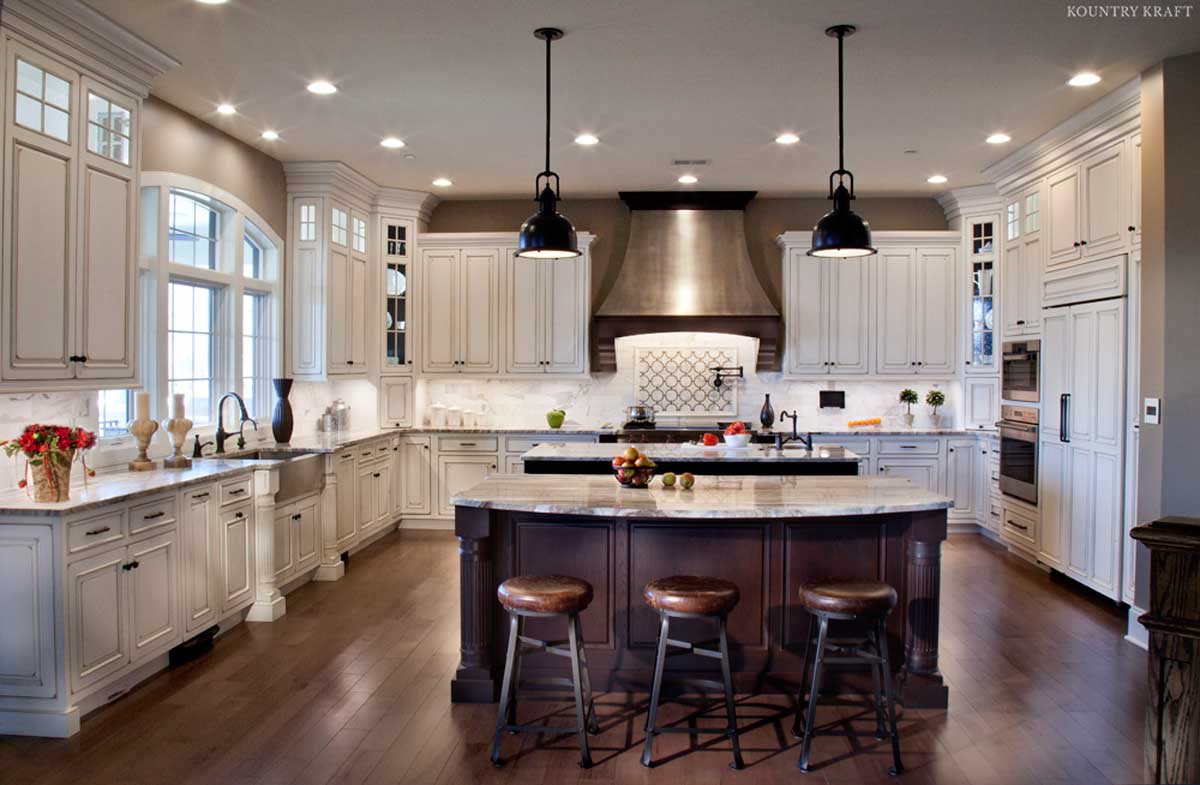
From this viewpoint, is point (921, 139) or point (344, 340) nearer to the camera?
point (921, 139)

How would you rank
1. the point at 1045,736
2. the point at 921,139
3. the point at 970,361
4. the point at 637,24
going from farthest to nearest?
the point at 970,361 → the point at 921,139 → the point at 637,24 → the point at 1045,736

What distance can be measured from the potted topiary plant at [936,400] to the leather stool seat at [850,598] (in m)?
4.73

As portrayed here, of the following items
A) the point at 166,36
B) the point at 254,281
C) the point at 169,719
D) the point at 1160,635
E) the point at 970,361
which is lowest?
the point at 169,719

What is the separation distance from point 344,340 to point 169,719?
3714 millimetres

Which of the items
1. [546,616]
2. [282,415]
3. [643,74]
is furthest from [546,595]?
[282,415]

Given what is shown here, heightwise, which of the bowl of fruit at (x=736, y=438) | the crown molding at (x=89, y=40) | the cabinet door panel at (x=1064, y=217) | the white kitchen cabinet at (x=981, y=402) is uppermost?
the crown molding at (x=89, y=40)

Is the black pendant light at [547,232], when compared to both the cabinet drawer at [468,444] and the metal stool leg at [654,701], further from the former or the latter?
the cabinet drawer at [468,444]

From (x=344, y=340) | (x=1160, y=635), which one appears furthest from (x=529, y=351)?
(x=1160, y=635)

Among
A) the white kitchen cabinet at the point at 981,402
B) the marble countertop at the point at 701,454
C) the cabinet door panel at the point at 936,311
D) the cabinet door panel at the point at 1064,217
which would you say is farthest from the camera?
the cabinet door panel at the point at 936,311

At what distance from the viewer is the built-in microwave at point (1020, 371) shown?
19.4 feet

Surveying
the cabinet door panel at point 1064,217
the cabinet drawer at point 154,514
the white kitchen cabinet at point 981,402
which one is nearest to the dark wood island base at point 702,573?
the cabinet drawer at point 154,514

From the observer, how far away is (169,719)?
339 cm

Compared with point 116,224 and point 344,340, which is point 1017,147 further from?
point 116,224

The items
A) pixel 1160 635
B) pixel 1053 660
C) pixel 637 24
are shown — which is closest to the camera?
pixel 1160 635
